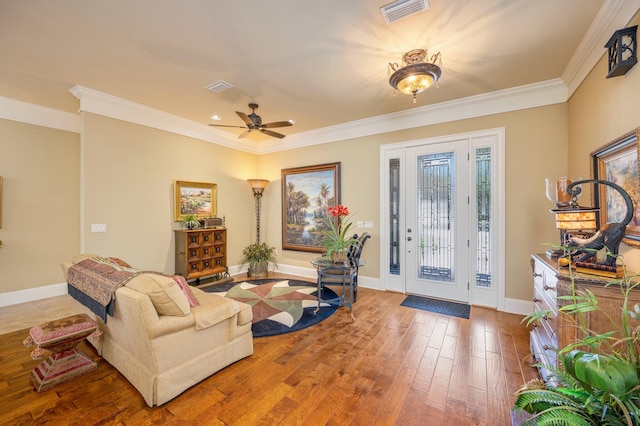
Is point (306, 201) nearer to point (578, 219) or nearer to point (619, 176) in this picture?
point (578, 219)

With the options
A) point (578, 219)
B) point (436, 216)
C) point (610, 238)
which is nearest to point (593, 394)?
point (610, 238)

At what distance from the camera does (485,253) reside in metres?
3.81

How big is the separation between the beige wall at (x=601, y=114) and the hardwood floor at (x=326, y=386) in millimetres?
1461

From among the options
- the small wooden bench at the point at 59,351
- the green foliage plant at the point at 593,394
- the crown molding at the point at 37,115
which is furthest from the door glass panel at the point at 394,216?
the crown molding at the point at 37,115

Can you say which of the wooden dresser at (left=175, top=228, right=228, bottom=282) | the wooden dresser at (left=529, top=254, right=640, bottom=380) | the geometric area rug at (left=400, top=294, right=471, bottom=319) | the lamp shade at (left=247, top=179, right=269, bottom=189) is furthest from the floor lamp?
the wooden dresser at (left=529, top=254, right=640, bottom=380)

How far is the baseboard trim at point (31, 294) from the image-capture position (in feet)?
12.7

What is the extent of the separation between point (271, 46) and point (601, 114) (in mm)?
3259

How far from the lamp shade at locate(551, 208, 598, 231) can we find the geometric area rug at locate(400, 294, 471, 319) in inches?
77.9

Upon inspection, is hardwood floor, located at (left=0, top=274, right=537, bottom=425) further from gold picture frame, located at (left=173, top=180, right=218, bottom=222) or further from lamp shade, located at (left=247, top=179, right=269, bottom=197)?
lamp shade, located at (left=247, top=179, right=269, bottom=197)

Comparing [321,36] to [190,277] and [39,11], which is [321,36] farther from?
[190,277]

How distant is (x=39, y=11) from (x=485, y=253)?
5.58 meters

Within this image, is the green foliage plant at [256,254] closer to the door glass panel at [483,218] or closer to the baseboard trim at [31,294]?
the baseboard trim at [31,294]

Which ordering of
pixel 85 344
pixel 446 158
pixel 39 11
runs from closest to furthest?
pixel 39 11
pixel 85 344
pixel 446 158

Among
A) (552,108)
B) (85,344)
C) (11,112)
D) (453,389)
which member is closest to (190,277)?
(85,344)
